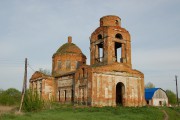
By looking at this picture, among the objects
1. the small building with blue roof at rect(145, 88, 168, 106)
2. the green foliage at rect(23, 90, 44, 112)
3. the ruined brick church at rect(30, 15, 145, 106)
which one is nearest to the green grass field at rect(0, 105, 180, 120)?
the green foliage at rect(23, 90, 44, 112)

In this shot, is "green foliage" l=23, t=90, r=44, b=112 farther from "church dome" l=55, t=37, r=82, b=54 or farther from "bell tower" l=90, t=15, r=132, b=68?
"church dome" l=55, t=37, r=82, b=54

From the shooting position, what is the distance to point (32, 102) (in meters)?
21.8

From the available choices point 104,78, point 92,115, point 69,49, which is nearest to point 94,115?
point 92,115

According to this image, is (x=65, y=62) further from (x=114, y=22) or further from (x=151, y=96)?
(x=151, y=96)

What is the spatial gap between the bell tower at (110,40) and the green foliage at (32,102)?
10935mm

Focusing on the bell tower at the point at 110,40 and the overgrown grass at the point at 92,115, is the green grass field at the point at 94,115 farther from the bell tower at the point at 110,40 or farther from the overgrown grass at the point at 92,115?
the bell tower at the point at 110,40

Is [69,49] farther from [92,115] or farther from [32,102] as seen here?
[92,115]

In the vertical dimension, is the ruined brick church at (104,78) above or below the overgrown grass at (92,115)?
above

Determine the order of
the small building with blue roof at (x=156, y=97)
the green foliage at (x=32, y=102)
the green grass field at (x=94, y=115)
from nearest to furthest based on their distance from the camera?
the green grass field at (x=94, y=115) < the green foliage at (x=32, y=102) < the small building with blue roof at (x=156, y=97)

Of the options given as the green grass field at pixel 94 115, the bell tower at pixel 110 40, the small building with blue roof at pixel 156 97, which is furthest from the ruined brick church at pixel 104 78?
the small building with blue roof at pixel 156 97

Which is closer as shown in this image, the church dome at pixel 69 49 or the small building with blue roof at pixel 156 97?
the church dome at pixel 69 49

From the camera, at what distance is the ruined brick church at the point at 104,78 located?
87.2 feet

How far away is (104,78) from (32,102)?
9.23 metres

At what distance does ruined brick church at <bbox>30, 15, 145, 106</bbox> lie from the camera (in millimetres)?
26578
